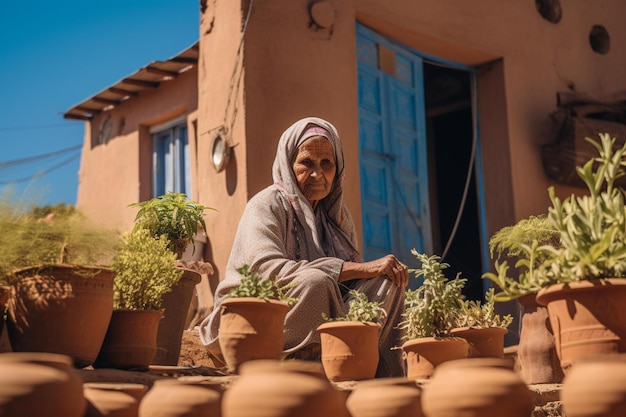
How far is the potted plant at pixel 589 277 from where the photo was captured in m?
2.98

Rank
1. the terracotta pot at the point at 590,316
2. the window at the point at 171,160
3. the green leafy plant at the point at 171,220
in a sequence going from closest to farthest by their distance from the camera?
the terracotta pot at the point at 590,316 → the green leafy plant at the point at 171,220 → the window at the point at 171,160

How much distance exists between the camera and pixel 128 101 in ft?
33.5

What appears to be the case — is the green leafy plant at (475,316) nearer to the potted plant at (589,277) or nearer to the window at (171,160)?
the potted plant at (589,277)

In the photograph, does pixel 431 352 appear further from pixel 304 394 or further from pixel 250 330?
pixel 304 394

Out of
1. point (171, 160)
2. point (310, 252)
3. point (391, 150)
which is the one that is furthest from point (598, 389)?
point (171, 160)

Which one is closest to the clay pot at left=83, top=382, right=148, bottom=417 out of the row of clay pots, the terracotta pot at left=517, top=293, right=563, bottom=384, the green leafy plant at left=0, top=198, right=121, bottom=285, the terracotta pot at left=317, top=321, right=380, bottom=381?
the row of clay pots

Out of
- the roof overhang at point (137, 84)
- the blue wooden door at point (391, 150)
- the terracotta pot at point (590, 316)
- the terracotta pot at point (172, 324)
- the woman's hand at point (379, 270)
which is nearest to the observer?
the terracotta pot at point (590, 316)

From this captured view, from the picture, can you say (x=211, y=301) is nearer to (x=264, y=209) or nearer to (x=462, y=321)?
(x=264, y=209)

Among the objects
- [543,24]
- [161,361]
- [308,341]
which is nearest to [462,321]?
[308,341]

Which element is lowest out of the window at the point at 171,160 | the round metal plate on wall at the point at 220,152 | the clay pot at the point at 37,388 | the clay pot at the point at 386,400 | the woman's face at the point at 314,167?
the clay pot at the point at 386,400

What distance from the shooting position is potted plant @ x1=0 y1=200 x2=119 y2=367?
348 cm

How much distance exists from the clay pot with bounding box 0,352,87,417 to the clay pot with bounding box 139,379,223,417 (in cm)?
19

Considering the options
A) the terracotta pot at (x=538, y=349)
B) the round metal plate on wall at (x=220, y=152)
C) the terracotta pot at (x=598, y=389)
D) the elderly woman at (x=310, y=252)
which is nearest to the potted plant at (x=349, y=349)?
the elderly woman at (x=310, y=252)

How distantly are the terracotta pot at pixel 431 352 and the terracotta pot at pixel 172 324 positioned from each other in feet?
3.88
